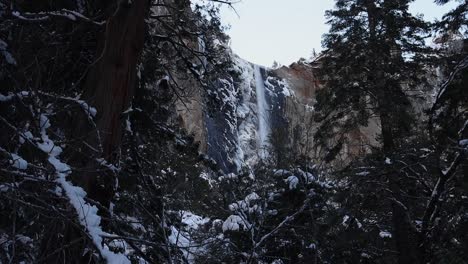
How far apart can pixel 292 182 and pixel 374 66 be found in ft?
16.6

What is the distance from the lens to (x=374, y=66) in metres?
12.4

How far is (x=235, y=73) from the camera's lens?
584 centimetres

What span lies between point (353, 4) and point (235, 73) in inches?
366

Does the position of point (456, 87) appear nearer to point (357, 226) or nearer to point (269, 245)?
point (357, 226)

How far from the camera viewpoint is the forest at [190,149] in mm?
2658

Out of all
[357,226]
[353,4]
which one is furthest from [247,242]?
[353,4]

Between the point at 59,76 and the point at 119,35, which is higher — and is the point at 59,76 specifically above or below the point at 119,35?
below

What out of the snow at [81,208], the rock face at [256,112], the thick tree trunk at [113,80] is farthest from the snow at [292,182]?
the rock face at [256,112]

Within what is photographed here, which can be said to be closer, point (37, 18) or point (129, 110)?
point (37, 18)

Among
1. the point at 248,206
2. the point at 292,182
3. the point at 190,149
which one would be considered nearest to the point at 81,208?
the point at 190,149

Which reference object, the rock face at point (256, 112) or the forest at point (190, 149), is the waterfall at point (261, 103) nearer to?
the rock face at point (256, 112)

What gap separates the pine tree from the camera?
12.3 metres

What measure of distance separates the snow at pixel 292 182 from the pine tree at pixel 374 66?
390 cm

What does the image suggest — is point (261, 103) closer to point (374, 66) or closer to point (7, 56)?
point (374, 66)
